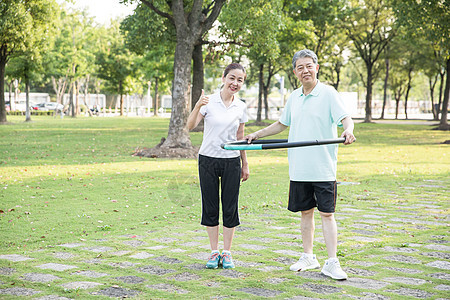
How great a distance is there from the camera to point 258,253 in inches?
231

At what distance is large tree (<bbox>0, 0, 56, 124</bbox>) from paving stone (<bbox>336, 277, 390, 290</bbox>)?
28.3m

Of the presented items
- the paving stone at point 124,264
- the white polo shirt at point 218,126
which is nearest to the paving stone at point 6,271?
the paving stone at point 124,264

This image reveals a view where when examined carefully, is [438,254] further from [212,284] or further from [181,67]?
[181,67]

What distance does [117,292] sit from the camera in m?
4.45

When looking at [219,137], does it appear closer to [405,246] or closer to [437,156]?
[405,246]

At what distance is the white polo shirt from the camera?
17.4 ft

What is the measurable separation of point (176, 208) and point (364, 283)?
457 centimetres

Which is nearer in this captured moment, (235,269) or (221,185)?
(235,269)

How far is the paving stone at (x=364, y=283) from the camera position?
463 centimetres

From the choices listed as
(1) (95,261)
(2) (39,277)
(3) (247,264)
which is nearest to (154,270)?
(1) (95,261)

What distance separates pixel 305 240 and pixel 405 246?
4.95ft

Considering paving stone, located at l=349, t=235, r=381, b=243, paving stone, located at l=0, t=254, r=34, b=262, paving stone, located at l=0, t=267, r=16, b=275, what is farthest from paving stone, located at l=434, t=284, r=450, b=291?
paving stone, located at l=0, t=254, r=34, b=262

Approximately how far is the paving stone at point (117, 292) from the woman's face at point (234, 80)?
6.95 ft

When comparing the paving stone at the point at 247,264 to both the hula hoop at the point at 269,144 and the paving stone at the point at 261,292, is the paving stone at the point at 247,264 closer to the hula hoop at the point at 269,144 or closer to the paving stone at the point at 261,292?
the paving stone at the point at 261,292
